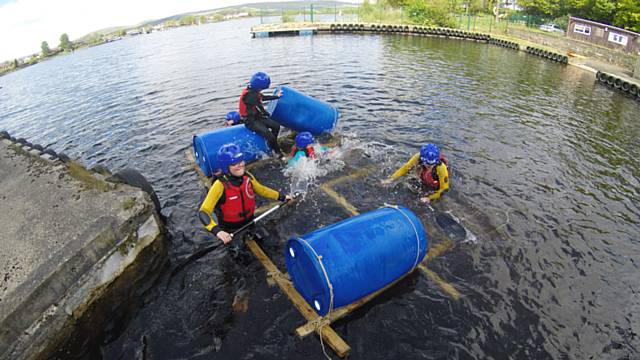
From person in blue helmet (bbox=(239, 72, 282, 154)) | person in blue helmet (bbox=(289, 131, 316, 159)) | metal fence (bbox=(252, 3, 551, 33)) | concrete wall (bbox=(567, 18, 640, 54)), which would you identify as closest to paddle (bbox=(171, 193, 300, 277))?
person in blue helmet (bbox=(289, 131, 316, 159))

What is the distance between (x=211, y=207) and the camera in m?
6.09

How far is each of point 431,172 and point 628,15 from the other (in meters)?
38.2

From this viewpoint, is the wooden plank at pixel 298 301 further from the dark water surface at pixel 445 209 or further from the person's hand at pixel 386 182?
the person's hand at pixel 386 182

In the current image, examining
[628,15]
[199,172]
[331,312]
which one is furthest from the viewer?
[628,15]

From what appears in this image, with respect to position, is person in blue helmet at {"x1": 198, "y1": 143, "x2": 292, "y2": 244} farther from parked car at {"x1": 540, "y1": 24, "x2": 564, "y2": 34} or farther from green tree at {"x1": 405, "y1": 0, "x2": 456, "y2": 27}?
green tree at {"x1": 405, "y1": 0, "x2": 456, "y2": 27}

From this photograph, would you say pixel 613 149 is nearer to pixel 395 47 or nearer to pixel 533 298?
pixel 533 298

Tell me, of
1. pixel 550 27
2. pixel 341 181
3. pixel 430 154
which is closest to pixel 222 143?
pixel 341 181

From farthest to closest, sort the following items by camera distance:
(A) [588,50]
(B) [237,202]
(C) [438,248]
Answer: (A) [588,50]
(C) [438,248]
(B) [237,202]

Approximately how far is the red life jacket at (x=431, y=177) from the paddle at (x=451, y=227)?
Answer: 87 cm

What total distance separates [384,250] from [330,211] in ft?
11.5

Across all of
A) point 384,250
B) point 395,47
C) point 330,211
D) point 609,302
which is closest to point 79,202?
point 330,211

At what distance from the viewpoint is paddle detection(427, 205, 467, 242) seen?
306 inches

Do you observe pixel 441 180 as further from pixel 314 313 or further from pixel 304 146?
pixel 314 313

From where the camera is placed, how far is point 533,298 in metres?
6.37
